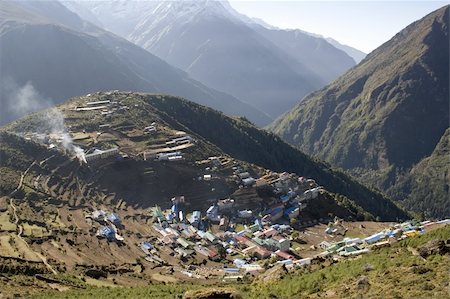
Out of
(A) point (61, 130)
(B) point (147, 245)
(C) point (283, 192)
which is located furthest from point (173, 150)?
(B) point (147, 245)

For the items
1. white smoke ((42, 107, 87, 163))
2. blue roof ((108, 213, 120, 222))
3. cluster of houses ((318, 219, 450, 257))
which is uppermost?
white smoke ((42, 107, 87, 163))

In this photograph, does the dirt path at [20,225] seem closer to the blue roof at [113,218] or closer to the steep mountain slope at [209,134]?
the blue roof at [113,218]

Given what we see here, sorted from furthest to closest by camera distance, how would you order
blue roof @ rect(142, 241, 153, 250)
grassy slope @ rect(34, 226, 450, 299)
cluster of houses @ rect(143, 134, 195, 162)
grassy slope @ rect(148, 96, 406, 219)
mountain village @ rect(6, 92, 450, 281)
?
grassy slope @ rect(148, 96, 406, 219) → cluster of houses @ rect(143, 134, 195, 162) → blue roof @ rect(142, 241, 153, 250) → mountain village @ rect(6, 92, 450, 281) → grassy slope @ rect(34, 226, 450, 299)

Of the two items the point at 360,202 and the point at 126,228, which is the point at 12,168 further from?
the point at 360,202

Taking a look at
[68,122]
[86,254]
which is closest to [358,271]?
[86,254]

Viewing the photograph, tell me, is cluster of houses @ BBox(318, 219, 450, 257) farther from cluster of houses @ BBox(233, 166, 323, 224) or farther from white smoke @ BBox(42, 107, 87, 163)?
white smoke @ BBox(42, 107, 87, 163)

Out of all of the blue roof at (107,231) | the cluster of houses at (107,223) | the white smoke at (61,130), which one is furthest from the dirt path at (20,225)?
the blue roof at (107,231)

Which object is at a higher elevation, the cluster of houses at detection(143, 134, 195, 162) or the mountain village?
the cluster of houses at detection(143, 134, 195, 162)

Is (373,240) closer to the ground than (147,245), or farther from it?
closer to the ground

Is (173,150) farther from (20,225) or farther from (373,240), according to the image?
(373,240)

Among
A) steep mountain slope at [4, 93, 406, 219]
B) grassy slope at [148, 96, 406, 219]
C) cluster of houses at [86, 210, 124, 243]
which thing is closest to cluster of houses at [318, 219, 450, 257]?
cluster of houses at [86, 210, 124, 243]

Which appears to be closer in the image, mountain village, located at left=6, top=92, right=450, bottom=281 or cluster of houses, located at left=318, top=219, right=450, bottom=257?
cluster of houses, located at left=318, top=219, right=450, bottom=257
